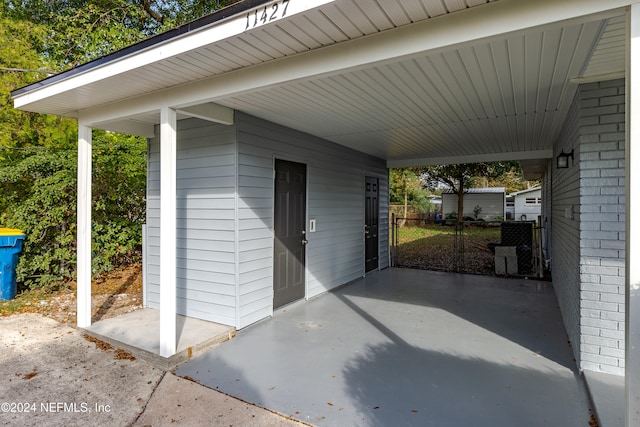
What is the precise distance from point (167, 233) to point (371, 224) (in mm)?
4741

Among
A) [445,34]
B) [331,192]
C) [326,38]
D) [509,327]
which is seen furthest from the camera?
[331,192]

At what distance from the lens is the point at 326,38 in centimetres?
212

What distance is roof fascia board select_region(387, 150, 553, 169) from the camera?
628 centimetres

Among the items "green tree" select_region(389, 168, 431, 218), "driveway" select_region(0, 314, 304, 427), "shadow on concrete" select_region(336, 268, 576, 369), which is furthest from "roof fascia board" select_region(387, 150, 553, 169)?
"green tree" select_region(389, 168, 431, 218)

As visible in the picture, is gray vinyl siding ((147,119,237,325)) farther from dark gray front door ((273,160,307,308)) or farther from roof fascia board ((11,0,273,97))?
roof fascia board ((11,0,273,97))

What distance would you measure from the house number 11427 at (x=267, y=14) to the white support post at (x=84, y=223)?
2752mm

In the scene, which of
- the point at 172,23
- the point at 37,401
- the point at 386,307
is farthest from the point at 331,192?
the point at 172,23

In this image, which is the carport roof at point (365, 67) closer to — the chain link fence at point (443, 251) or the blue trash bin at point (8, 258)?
the blue trash bin at point (8, 258)

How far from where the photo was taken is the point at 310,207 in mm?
5043

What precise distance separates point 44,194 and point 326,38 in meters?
5.26

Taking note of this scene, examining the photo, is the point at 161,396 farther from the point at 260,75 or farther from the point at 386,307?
the point at 386,307

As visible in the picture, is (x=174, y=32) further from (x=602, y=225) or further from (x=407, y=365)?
(x=602, y=225)

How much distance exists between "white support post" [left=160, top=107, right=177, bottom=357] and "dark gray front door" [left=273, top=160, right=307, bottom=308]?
1533 mm

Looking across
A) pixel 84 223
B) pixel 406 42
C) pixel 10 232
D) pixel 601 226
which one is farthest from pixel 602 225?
pixel 10 232
